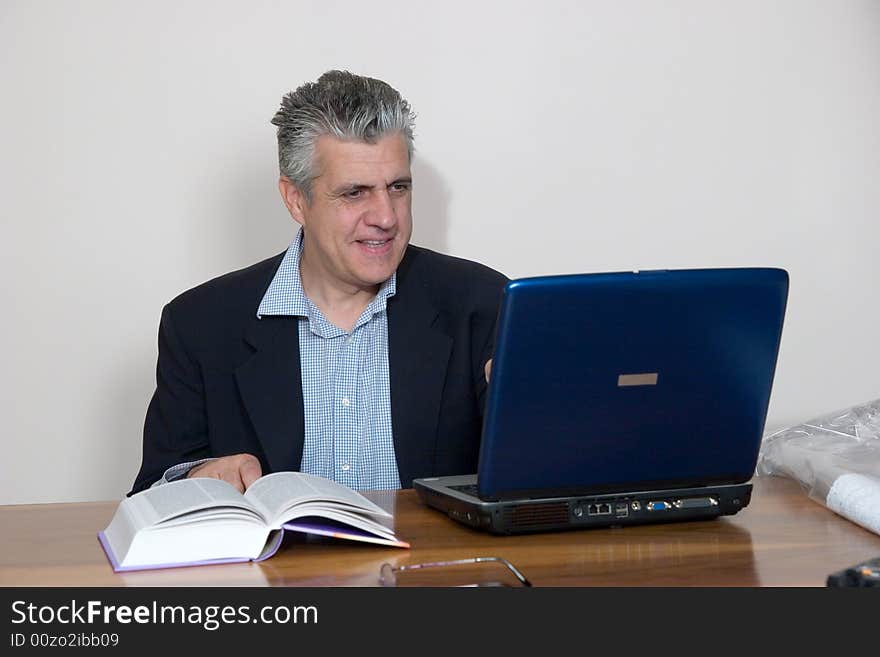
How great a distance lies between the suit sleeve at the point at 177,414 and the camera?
217cm

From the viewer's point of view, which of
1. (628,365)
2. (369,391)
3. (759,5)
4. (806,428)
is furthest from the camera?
(759,5)

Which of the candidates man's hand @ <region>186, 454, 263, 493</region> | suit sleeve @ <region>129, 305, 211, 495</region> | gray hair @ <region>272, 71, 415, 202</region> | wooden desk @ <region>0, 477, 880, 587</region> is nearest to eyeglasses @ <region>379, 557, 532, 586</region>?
wooden desk @ <region>0, 477, 880, 587</region>

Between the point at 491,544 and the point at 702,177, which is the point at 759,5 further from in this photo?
the point at 491,544

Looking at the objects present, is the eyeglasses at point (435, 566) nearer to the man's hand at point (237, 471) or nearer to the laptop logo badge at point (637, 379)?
the laptop logo badge at point (637, 379)

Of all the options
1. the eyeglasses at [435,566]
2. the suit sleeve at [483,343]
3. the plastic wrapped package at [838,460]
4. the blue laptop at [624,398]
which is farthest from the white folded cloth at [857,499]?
the suit sleeve at [483,343]

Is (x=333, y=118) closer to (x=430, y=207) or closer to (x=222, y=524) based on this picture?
(x=430, y=207)

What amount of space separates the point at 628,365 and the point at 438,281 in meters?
0.93

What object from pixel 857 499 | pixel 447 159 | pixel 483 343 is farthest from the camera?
pixel 447 159

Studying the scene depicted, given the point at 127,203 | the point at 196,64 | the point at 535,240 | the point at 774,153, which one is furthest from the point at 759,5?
the point at 127,203

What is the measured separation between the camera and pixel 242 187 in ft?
9.21

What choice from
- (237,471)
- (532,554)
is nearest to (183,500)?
(237,471)

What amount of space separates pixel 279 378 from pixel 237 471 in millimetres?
443

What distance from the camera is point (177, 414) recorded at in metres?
2.19

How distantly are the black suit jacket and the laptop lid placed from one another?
72 cm
